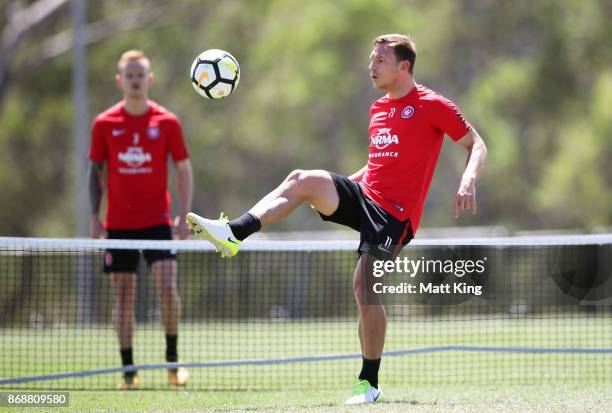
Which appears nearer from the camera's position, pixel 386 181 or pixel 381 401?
pixel 381 401

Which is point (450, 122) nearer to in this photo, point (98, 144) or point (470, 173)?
point (470, 173)

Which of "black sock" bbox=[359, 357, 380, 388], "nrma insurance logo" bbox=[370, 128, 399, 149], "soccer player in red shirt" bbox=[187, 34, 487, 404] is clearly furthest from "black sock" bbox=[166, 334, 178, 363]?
"nrma insurance logo" bbox=[370, 128, 399, 149]

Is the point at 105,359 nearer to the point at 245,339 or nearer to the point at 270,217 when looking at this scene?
the point at 245,339

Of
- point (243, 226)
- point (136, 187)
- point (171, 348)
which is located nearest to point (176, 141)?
point (136, 187)

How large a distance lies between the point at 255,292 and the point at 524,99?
24.2 meters

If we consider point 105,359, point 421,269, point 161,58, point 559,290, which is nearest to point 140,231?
point 105,359

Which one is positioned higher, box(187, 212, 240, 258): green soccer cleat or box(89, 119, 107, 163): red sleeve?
box(89, 119, 107, 163): red sleeve

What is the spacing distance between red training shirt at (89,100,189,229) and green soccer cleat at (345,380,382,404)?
3500mm

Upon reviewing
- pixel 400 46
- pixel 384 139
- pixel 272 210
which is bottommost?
pixel 272 210

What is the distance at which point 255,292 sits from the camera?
66.8 ft

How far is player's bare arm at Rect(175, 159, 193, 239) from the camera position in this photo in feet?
36.6

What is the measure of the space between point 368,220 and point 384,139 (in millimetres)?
740

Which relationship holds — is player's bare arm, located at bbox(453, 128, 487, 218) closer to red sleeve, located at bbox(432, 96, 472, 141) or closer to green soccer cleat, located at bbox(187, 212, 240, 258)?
red sleeve, located at bbox(432, 96, 472, 141)

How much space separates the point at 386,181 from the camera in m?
8.78
